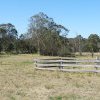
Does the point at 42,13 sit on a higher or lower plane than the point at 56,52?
higher

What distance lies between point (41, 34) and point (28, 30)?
3.83 meters

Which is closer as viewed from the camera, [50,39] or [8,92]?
[8,92]

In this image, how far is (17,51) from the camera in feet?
378

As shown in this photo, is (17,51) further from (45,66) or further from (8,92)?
(8,92)

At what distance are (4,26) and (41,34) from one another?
35.6m

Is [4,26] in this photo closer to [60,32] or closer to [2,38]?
[2,38]

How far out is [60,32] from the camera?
10175 centimetres

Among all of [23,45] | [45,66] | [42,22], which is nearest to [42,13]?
[42,22]

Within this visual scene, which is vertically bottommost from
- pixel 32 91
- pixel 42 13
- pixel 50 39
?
pixel 32 91

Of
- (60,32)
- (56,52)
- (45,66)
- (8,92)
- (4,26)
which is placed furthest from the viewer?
(4,26)

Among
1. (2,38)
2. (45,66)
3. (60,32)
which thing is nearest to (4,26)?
Answer: (2,38)

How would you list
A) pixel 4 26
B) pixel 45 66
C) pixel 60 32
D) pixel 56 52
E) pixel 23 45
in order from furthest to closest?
1. pixel 4 26
2. pixel 23 45
3. pixel 60 32
4. pixel 56 52
5. pixel 45 66

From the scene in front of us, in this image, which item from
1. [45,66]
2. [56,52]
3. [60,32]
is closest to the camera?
[45,66]

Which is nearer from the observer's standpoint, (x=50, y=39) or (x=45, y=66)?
(x=45, y=66)
